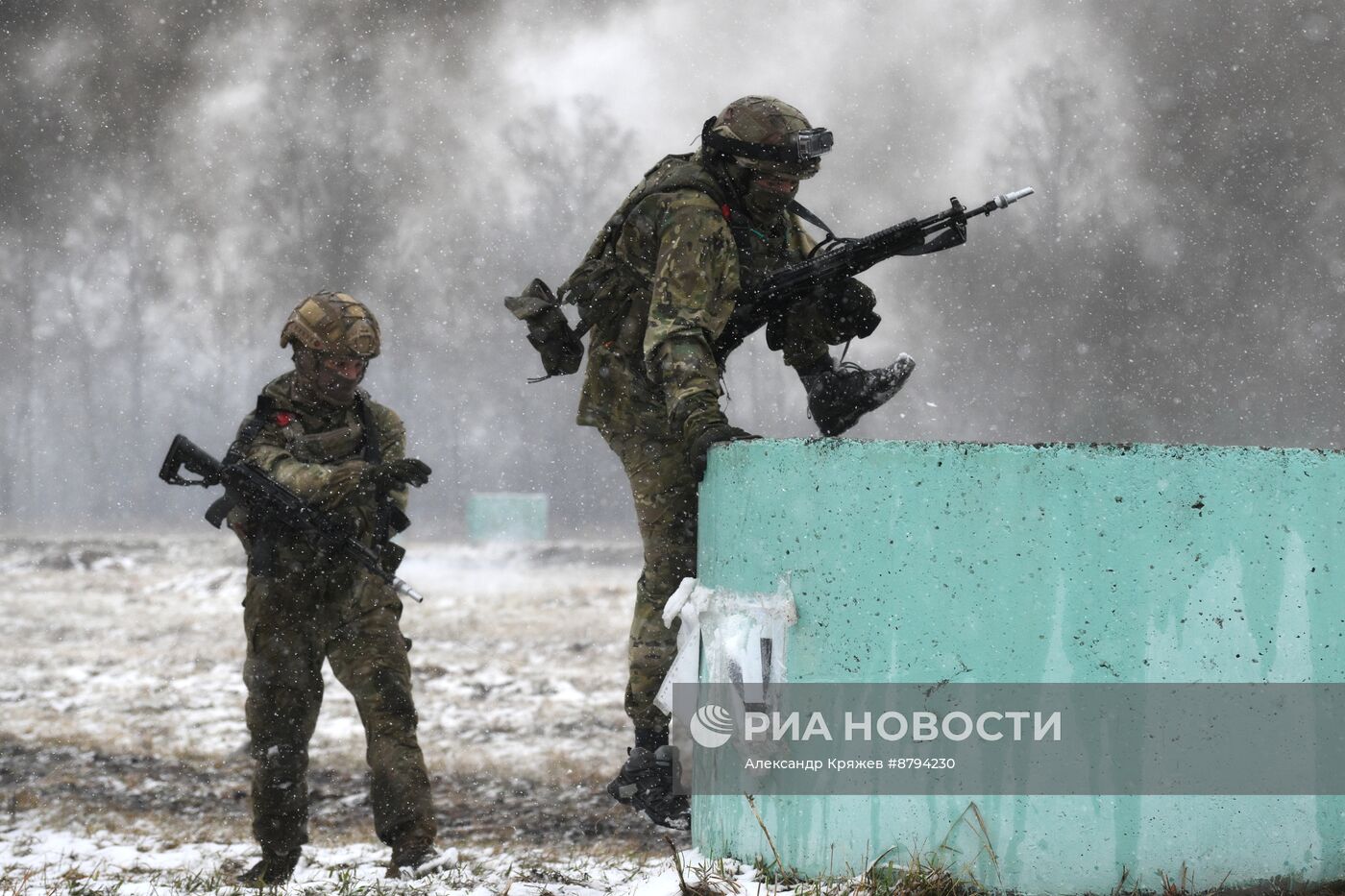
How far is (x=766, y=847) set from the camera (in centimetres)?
276

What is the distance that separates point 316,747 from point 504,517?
1476 centimetres

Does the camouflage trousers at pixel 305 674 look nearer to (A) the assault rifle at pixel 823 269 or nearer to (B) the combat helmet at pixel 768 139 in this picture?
(A) the assault rifle at pixel 823 269

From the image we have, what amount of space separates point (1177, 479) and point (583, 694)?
7.36 meters

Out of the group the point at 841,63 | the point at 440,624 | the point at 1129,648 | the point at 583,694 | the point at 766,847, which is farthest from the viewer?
the point at 841,63

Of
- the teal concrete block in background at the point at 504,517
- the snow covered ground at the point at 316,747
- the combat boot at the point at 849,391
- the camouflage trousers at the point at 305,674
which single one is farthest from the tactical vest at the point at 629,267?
the teal concrete block in background at the point at 504,517

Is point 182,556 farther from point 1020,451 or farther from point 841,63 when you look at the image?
point 841,63

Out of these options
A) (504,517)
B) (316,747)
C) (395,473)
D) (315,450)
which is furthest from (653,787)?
(504,517)

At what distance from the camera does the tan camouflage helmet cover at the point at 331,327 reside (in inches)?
172

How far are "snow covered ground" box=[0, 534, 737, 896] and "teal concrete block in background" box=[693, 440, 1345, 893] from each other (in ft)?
2.57

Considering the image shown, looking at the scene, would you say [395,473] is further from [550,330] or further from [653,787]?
[653,787]

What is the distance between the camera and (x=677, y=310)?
10.6ft

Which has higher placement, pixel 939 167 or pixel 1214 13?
pixel 1214 13

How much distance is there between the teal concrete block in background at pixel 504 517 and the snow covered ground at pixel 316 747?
211 inches

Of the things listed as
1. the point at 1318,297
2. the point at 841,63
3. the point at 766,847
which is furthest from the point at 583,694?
the point at 841,63
